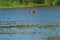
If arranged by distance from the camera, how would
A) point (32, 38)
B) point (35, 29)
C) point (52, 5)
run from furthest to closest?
point (52, 5)
point (35, 29)
point (32, 38)

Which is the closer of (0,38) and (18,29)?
(0,38)

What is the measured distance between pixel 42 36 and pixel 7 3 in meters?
30.0

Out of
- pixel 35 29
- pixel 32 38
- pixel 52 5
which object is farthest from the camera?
pixel 52 5

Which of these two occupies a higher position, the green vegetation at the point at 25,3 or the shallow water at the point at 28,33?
the shallow water at the point at 28,33

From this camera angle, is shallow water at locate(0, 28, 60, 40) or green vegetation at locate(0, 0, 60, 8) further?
green vegetation at locate(0, 0, 60, 8)

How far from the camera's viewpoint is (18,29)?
1422 cm

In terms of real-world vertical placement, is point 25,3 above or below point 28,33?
below

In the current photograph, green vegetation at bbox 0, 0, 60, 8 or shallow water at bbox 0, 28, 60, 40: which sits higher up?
shallow water at bbox 0, 28, 60, 40

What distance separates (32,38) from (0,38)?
4.87 ft

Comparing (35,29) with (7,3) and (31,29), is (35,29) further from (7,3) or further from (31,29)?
(7,3)

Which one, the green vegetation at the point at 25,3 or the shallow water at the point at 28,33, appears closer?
the shallow water at the point at 28,33

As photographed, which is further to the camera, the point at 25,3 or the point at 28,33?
the point at 25,3

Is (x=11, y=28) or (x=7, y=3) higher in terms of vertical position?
(x=11, y=28)

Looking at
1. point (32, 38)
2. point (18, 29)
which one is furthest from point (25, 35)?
point (18, 29)
